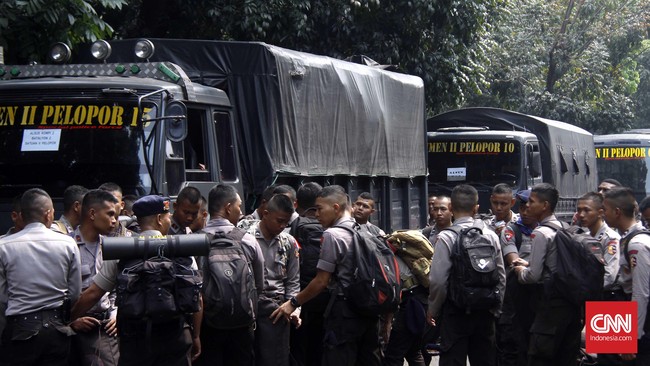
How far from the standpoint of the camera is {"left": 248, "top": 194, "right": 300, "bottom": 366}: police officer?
7176 millimetres

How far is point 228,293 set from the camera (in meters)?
6.36

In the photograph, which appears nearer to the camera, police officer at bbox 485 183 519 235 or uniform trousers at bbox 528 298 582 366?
uniform trousers at bbox 528 298 582 366

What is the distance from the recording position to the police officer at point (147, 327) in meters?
5.78

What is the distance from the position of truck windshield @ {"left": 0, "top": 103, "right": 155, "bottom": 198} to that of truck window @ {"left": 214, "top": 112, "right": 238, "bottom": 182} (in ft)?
3.52

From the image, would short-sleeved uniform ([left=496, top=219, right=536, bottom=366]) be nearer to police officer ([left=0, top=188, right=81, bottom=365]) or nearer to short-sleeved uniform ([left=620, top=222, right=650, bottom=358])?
short-sleeved uniform ([left=620, top=222, right=650, bottom=358])

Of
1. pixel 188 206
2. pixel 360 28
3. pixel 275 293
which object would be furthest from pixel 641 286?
pixel 360 28

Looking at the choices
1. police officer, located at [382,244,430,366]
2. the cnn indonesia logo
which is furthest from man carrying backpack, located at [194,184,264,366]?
the cnn indonesia logo

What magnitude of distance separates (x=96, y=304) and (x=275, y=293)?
132 centimetres

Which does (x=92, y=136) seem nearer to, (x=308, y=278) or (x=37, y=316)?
(x=308, y=278)

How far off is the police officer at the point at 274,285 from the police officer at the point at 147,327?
109 centimetres

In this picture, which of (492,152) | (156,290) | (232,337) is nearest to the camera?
(156,290)

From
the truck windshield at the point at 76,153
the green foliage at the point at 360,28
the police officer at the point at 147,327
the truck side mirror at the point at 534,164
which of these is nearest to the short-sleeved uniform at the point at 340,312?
the police officer at the point at 147,327

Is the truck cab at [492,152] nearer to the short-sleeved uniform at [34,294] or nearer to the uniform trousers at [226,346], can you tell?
the uniform trousers at [226,346]

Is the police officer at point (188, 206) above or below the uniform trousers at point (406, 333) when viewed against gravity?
above
